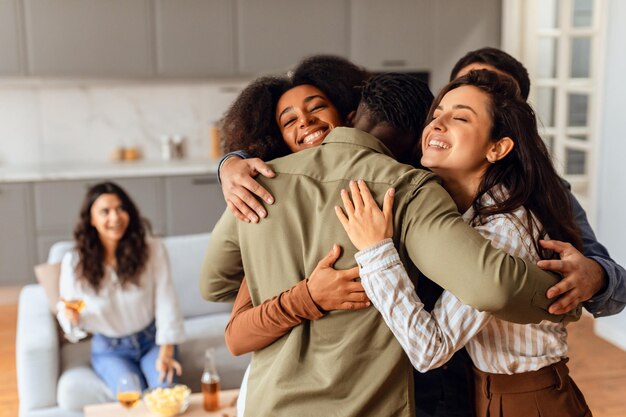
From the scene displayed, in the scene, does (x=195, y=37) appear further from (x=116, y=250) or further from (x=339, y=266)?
(x=339, y=266)

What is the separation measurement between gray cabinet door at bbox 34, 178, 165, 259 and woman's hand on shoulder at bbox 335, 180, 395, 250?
434cm

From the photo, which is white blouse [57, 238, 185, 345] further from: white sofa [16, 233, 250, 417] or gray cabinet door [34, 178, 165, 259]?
gray cabinet door [34, 178, 165, 259]

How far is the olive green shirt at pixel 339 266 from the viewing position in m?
1.38

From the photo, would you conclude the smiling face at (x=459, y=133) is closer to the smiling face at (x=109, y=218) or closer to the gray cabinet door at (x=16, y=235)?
the smiling face at (x=109, y=218)

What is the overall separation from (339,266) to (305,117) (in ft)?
1.44

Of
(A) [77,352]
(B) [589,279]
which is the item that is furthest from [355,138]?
(A) [77,352]

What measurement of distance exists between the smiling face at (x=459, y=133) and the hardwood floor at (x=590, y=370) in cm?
259

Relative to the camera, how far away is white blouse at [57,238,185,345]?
343 cm

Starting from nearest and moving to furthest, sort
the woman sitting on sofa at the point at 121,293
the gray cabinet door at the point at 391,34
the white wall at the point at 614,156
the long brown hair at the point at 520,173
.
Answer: the long brown hair at the point at 520,173
the woman sitting on sofa at the point at 121,293
the white wall at the point at 614,156
the gray cabinet door at the point at 391,34

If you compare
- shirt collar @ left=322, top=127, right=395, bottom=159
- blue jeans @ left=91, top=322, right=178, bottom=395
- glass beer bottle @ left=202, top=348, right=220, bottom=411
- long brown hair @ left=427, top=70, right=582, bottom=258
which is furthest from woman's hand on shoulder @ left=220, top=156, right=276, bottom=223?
blue jeans @ left=91, top=322, right=178, bottom=395

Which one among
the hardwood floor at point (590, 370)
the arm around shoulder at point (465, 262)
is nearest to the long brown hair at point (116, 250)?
the hardwood floor at point (590, 370)

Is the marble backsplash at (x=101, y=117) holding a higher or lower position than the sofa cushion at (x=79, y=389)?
higher

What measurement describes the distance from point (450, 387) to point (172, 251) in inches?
100

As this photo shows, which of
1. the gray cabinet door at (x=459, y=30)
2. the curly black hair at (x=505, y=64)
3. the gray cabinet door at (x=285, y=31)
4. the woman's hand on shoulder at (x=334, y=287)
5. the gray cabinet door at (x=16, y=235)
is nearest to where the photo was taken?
the woman's hand on shoulder at (x=334, y=287)
